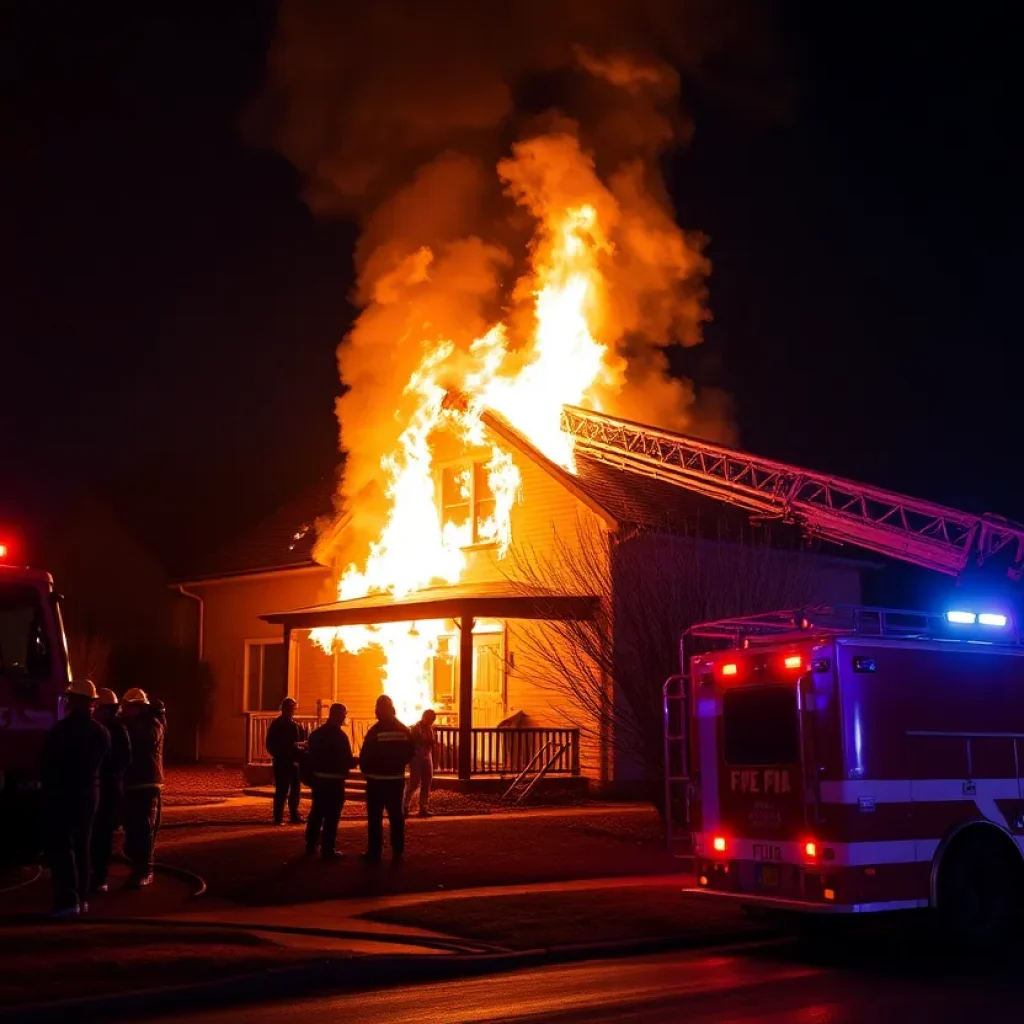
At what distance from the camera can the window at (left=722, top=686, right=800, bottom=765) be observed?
9820 millimetres

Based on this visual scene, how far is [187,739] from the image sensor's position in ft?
97.8

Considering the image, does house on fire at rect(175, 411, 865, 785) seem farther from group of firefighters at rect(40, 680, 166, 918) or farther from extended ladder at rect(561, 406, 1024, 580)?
group of firefighters at rect(40, 680, 166, 918)

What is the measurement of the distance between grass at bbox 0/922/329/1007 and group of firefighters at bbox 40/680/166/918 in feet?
2.06

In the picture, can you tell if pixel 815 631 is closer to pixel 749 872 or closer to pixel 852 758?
pixel 852 758

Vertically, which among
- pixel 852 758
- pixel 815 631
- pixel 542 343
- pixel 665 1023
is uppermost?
pixel 542 343

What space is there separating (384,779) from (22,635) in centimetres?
416

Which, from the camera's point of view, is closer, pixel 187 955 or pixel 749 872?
pixel 187 955

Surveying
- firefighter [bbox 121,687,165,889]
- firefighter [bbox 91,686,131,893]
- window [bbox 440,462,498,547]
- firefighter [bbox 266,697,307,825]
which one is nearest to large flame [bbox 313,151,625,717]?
window [bbox 440,462,498,547]

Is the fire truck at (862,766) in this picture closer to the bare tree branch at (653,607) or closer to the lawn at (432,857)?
the lawn at (432,857)

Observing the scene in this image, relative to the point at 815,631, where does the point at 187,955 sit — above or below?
below

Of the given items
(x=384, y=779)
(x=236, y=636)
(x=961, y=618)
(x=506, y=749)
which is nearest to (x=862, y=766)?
(x=961, y=618)

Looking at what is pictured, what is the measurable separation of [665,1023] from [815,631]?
3580 mm

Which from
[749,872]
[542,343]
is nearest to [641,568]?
[749,872]

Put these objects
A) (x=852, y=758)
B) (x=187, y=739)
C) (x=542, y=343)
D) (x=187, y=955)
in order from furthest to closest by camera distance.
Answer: (x=187, y=739) → (x=542, y=343) → (x=852, y=758) → (x=187, y=955)
